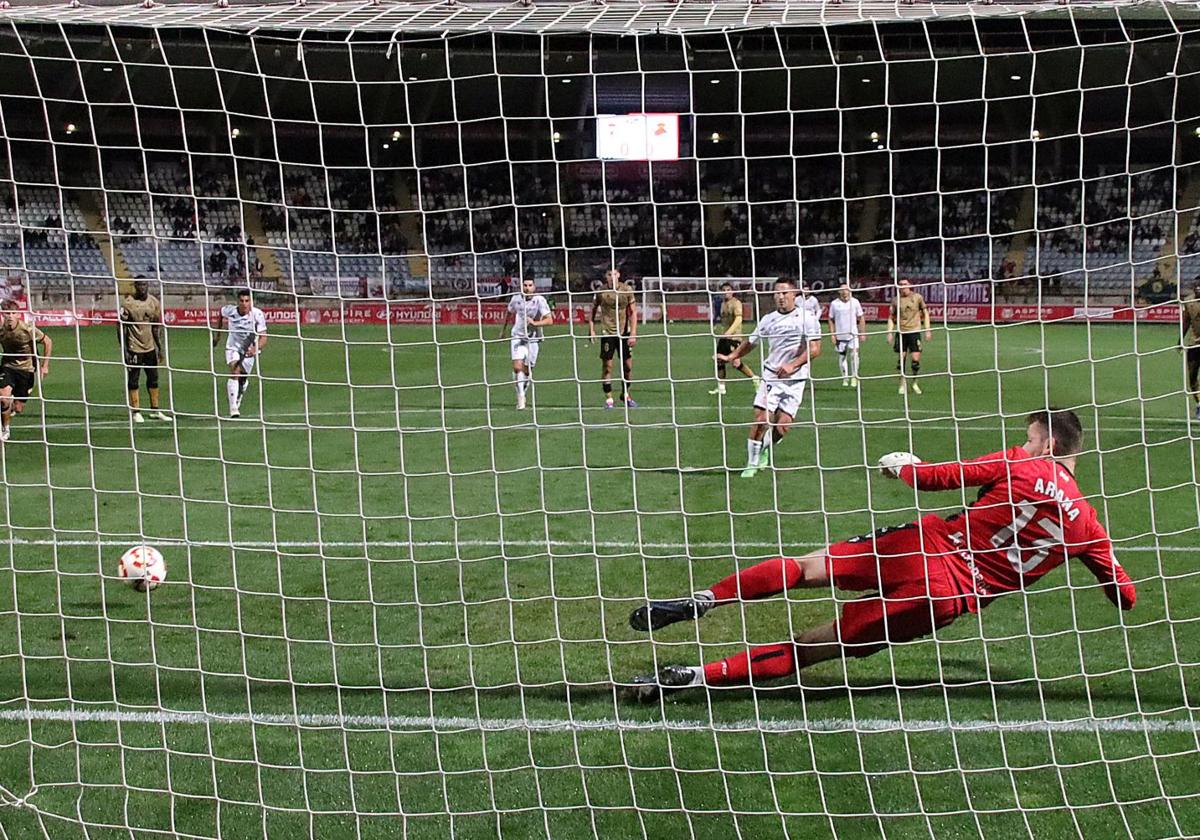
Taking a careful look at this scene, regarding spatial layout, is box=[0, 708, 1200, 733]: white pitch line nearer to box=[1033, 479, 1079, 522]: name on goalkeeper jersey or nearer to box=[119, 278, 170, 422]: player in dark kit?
box=[1033, 479, 1079, 522]: name on goalkeeper jersey

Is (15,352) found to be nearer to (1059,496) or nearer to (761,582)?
(761,582)

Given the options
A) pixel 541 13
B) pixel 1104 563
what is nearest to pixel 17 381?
pixel 541 13

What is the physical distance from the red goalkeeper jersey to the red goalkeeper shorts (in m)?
0.08

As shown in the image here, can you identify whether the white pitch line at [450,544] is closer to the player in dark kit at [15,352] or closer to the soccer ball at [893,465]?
the soccer ball at [893,465]

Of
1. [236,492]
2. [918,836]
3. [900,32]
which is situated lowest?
[918,836]

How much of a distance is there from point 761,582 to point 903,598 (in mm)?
694

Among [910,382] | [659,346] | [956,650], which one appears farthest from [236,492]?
[659,346]

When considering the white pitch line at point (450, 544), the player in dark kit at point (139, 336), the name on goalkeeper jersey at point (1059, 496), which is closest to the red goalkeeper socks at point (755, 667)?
the name on goalkeeper jersey at point (1059, 496)

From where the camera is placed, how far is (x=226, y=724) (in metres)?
5.65

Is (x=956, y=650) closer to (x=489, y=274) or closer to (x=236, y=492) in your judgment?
(x=236, y=492)

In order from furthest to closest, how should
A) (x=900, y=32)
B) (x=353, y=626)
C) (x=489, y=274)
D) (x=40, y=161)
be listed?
(x=489, y=274) < (x=40, y=161) < (x=353, y=626) < (x=900, y=32)

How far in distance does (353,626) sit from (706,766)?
2.60m

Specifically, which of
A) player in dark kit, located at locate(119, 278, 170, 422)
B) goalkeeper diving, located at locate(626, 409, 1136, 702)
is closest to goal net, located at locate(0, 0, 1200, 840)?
goalkeeper diving, located at locate(626, 409, 1136, 702)

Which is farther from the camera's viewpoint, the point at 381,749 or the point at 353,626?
the point at 353,626
